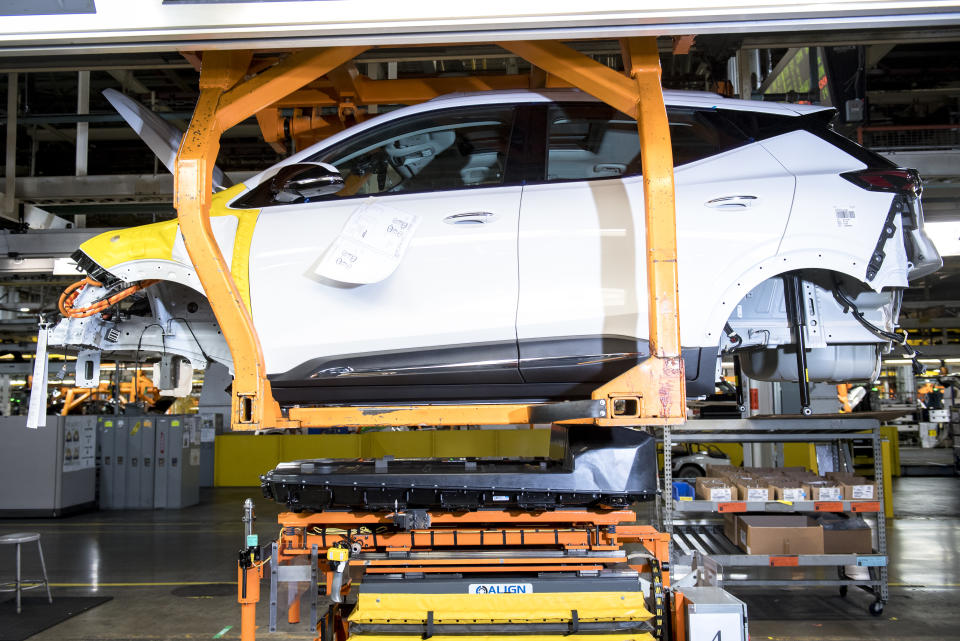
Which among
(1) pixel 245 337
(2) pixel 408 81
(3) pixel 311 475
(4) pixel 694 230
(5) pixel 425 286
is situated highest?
(2) pixel 408 81

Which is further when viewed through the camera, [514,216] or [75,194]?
[75,194]

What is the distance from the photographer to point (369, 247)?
283 cm

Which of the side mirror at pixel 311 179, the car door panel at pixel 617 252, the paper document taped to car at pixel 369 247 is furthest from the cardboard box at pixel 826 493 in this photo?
the side mirror at pixel 311 179

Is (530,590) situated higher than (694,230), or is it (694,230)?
(694,230)

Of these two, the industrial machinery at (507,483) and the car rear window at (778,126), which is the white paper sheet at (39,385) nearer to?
the industrial machinery at (507,483)

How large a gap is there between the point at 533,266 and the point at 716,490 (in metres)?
3.28

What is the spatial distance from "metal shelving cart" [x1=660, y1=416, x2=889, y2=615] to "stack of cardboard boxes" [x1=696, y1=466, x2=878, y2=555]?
5 cm

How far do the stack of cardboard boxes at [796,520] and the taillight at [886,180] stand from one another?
118 inches

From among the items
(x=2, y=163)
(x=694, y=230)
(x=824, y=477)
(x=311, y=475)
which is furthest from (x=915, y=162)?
(x=2, y=163)

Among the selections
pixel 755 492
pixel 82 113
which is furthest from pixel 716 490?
pixel 82 113

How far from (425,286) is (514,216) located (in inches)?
17.3

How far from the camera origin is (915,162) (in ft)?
19.5

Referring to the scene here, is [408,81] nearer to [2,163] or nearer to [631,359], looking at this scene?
[631,359]

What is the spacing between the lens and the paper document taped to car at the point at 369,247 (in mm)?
2818
